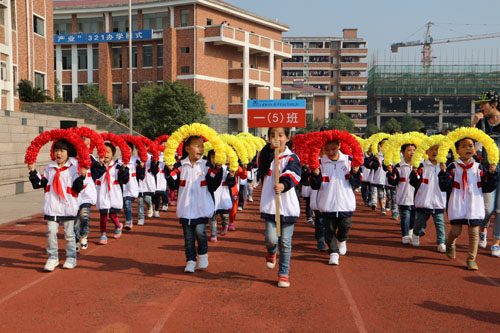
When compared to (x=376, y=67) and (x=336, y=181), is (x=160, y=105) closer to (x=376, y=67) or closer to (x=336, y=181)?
(x=336, y=181)

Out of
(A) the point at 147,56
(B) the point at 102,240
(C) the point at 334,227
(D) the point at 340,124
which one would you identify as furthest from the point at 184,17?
(C) the point at 334,227

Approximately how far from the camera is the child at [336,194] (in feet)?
24.2

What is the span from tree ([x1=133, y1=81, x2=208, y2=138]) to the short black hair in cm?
2829

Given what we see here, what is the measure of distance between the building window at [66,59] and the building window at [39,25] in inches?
873

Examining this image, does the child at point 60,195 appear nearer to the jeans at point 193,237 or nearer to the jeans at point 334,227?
the jeans at point 193,237

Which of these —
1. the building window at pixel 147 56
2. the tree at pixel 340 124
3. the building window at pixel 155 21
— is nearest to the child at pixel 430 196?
the building window at pixel 155 21

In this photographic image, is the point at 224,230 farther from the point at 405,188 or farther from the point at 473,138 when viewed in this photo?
the point at 473,138

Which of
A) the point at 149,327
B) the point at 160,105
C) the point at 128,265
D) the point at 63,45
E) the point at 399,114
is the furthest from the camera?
the point at 399,114

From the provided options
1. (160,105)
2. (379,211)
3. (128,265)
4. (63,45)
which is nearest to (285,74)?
(63,45)

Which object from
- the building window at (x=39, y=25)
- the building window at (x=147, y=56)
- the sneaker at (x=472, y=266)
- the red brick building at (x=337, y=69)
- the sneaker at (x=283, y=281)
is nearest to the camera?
the sneaker at (x=283, y=281)

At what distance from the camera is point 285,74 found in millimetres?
103312

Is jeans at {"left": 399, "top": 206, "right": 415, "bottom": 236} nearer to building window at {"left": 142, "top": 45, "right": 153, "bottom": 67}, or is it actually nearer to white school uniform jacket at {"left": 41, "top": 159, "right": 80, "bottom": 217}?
white school uniform jacket at {"left": 41, "top": 159, "right": 80, "bottom": 217}

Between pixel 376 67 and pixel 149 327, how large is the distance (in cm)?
11721

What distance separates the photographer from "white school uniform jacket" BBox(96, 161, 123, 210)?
8.85 meters
